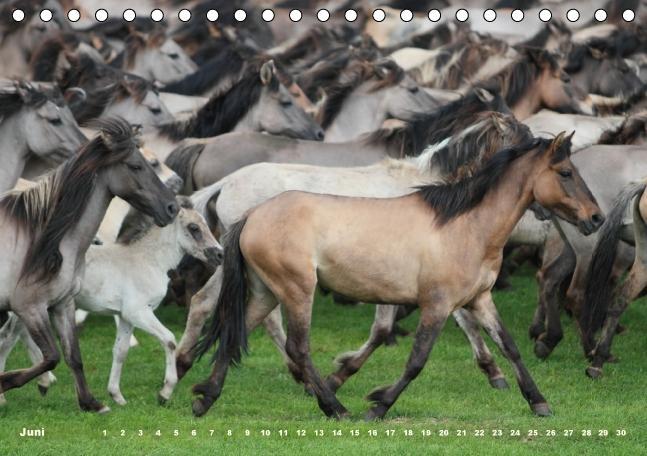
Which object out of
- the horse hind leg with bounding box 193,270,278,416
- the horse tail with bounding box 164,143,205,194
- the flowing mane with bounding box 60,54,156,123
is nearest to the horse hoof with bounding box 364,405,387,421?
the horse hind leg with bounding box 193,270,278,416

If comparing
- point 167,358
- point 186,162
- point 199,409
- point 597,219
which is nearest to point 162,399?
point 167,358

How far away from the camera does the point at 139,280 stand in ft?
38.3

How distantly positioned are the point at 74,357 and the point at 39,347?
0.43 metres

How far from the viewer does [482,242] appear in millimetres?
10648

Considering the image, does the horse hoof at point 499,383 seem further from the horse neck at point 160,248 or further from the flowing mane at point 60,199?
the flowing mane at point 60,199

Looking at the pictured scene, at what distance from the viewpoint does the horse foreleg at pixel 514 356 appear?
10609mm

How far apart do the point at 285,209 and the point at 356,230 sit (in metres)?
0.49

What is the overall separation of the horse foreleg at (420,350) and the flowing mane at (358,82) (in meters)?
7.99

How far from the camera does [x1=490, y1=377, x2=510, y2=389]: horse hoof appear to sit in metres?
11.8

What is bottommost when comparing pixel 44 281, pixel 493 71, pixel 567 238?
pixel 493 71

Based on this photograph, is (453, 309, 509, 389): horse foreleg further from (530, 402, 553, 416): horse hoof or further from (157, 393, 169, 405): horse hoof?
(157, 393, 169, 405): horse hoof

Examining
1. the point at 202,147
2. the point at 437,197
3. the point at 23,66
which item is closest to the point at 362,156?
the point at 202,147

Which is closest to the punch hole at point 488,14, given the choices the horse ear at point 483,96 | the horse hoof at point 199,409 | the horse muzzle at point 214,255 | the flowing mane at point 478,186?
the horse ear at point 483,96

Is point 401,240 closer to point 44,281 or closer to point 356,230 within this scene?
point 356,230
